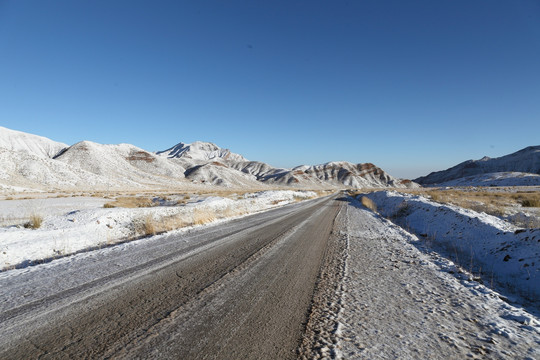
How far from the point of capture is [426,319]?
364cm

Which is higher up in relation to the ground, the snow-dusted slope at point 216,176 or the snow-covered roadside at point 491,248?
the snow-dusted slope at point 216,176

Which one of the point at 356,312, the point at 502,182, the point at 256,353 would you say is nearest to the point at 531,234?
the point at 356,312

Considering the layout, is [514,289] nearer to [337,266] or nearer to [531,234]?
[531,234]

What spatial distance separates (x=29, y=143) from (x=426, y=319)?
750 ft

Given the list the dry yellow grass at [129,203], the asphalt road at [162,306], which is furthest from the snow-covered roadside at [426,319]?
the dry yellow grass at [129,203]

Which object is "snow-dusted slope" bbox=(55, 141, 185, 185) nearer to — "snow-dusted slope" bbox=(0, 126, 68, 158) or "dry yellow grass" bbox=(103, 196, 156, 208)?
"snow-dusted slope" bbox=(0, 126, 68, 158)

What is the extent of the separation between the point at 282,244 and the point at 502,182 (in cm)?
11438

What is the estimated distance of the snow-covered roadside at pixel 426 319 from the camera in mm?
2928

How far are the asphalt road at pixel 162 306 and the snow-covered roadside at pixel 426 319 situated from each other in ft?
2.35

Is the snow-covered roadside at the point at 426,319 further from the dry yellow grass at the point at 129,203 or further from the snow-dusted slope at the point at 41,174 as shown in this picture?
the snow-dusted slope at the point at 41,174

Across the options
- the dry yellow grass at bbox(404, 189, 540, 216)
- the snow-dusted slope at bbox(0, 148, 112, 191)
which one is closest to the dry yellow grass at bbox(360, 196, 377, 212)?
the dry yellow grass at bbox(404, 189, 540, 216)

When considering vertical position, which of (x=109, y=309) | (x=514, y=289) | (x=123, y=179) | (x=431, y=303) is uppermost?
(x=123, y=179)

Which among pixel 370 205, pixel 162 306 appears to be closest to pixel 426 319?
→ pixel 162 306

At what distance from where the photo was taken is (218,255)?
691 cm
